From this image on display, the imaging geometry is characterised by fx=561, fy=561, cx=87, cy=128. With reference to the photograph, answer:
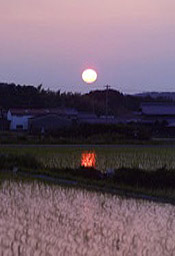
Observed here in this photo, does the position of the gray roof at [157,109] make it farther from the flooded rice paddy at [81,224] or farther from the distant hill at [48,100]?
the flooded rice paddy at [81,224]

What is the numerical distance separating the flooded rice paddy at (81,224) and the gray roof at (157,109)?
45631mm

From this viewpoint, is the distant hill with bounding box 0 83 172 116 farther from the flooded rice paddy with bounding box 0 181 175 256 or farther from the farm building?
the flooded rice paddy with bounding box 0 181 175 256

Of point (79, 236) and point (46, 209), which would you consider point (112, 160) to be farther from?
point (79, 236)

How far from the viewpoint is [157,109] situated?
2279 inches

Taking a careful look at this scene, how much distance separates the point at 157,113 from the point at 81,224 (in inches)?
1942

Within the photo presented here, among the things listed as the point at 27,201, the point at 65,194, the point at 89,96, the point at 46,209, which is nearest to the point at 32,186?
the point at 65,194

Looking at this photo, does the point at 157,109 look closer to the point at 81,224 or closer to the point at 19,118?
the point at 19,118

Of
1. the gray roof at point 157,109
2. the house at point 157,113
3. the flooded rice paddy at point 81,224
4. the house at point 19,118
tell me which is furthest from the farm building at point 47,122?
the flooded rice paddy at point 81,224

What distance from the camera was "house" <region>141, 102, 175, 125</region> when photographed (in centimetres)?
5619

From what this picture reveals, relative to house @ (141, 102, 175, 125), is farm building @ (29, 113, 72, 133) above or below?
below

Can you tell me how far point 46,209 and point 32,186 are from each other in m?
3.60

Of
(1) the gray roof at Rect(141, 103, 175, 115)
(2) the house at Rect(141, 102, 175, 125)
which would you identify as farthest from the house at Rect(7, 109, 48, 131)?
(1) the gray roof at Rect(141, 103, 175, 115)

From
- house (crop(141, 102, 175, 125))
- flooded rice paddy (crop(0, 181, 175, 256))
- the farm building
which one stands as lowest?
flooded rice paddy (crop(0, 181, 175, 256))

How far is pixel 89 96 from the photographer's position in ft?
297
